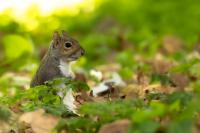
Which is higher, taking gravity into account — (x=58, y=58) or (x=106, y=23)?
(x=106, y=23)

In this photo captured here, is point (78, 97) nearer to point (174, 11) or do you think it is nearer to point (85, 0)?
point (174, 11)

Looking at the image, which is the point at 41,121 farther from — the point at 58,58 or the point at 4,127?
the point at 58,58

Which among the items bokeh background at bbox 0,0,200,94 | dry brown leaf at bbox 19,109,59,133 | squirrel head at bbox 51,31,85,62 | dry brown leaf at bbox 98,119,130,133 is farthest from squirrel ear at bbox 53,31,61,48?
bokeh background at bbox 0,0,200,94

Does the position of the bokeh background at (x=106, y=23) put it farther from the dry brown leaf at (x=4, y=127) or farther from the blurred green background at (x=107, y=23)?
the dry brown leaf at (x=4, y=127)

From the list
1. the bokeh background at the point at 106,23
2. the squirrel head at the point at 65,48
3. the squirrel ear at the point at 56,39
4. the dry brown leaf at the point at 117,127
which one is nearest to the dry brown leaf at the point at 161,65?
the squirrel head at the point at 65,48

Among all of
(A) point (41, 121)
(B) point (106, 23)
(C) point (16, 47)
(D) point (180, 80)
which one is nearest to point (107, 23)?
(B) point (106, 23)

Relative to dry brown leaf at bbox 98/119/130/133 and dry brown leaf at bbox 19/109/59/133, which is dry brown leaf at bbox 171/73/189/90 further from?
dry brown leaf at bbox 98/119/130/133
